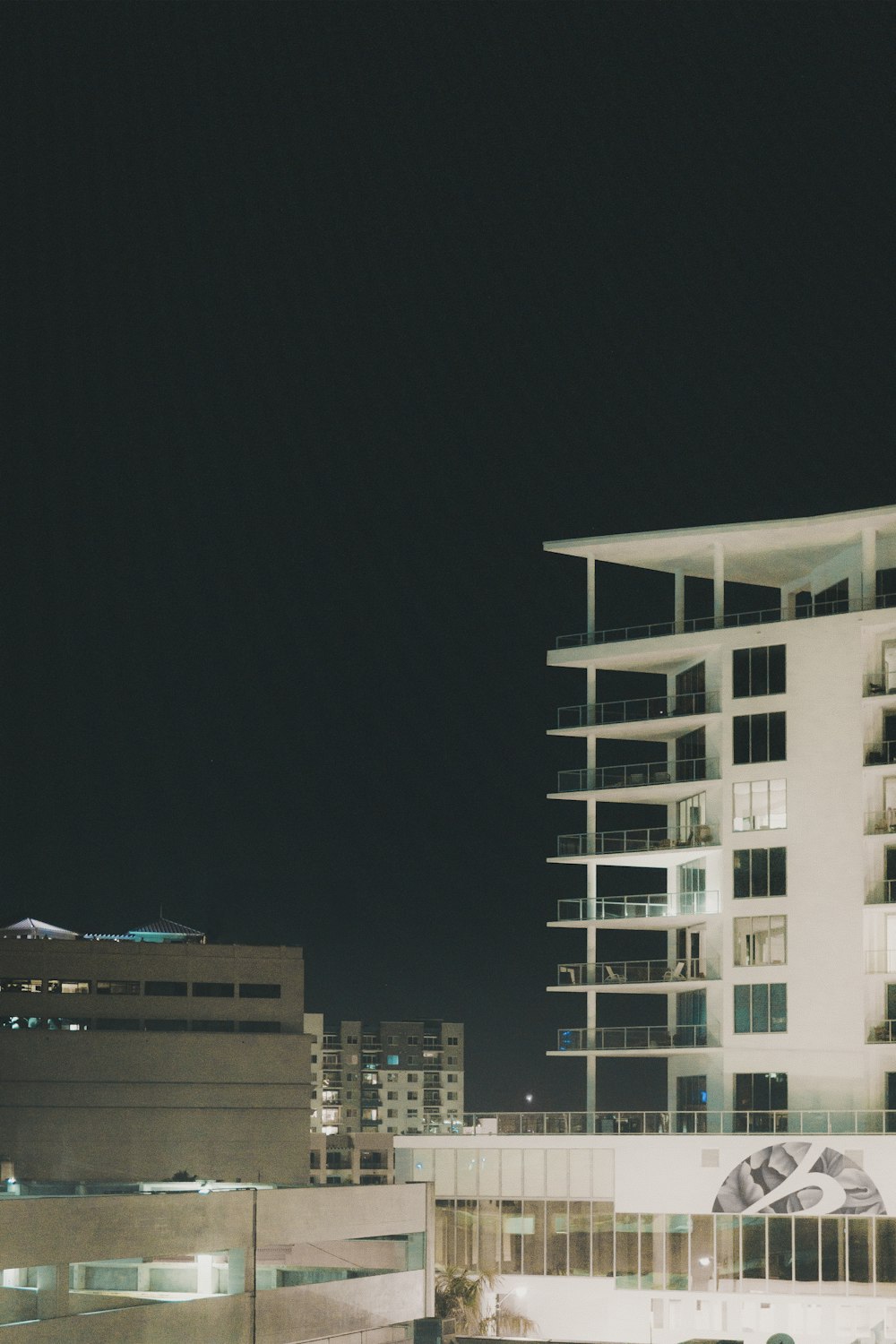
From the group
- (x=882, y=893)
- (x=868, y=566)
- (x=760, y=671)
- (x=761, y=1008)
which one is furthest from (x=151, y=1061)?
(x=868, y=566)

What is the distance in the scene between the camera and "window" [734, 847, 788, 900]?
68000 mm

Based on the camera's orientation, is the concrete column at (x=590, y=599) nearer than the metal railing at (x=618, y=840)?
No

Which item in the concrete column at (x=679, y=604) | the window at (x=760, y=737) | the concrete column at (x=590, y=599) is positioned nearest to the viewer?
the window at (x=760, y=737)

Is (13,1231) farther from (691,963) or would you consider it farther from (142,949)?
(142,949)

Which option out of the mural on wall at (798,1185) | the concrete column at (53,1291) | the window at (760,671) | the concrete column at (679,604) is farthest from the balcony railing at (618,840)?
the concrete column at (53,1291)

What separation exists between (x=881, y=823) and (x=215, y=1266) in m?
31.7

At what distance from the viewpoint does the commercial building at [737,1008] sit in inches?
2494

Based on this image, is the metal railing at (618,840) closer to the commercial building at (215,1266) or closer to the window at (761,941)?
the window at (761,941)

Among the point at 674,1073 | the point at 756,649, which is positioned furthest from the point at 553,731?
the point at 674,1073

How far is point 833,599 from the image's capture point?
71.6 m

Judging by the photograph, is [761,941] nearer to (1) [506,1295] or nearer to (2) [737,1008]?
(2) [737,1008]

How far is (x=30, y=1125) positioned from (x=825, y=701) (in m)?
84.0

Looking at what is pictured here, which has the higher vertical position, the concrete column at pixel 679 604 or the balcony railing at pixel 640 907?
the concrete column at pixel 679 604

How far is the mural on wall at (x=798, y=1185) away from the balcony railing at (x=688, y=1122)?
2.66ft
